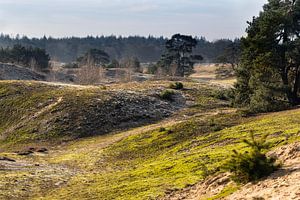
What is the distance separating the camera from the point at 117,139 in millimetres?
44625

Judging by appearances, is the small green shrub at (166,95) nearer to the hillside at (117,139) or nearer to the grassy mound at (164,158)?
the hillside at (117,139)

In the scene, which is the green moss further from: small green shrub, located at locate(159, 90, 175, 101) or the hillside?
small green shrub, located at locate(159, 90, 175, 101)

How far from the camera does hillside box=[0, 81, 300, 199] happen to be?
81.6 ft

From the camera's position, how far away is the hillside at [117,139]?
24.9 meters

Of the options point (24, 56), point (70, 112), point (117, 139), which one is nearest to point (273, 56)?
point (117, 139)

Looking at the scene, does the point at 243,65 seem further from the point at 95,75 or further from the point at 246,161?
the point at 95,75

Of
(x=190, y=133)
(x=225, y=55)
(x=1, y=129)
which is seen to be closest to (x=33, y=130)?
(x=1, y=129)

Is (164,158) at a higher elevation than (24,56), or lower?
lower

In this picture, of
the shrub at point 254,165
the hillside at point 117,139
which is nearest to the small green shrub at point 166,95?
the hillside at point 117,139

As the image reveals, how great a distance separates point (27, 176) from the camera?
98.1ft

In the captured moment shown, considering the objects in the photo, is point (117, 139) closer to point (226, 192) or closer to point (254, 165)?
point (226, 192)

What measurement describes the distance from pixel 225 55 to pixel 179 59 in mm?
17305

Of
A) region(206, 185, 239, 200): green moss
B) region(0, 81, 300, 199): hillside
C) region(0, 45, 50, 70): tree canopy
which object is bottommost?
region(0, 81, 300, 199): hillside

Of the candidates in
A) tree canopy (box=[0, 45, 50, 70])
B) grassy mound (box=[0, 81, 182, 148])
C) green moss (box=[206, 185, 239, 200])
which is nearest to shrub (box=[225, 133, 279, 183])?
green moss (box=[206, 185, 239, 200])
